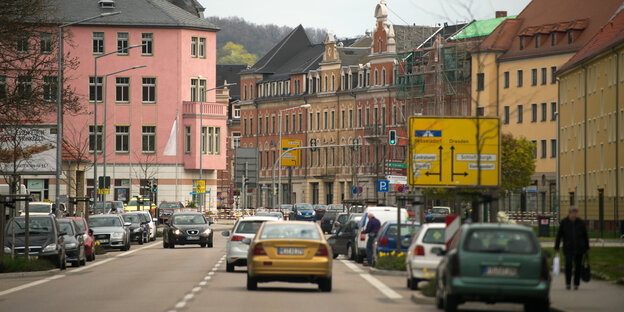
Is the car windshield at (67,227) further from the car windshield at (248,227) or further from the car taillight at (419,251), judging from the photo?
the car taillight at (419,251)

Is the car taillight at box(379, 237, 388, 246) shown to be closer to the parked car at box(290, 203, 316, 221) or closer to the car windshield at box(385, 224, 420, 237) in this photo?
the car windshield at box(385, 224, 420, 237)

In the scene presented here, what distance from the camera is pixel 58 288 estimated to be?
2719cm

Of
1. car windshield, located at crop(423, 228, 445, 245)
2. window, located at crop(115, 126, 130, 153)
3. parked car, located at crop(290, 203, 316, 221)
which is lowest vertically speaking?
parked car, located at crop(290, 203, 316, 221)

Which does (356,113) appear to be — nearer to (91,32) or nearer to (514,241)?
(91,32)

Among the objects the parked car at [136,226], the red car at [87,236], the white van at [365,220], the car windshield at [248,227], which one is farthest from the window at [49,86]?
the parked car at [136,226]

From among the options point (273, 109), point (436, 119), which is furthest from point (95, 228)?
point (273, 109)

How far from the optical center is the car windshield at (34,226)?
36312 millimetres

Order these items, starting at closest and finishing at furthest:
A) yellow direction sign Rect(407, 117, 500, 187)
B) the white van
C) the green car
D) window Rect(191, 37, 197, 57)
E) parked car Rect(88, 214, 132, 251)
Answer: the green car, yellow direction sign Rect(407, 117, 500, 187), the white van, parked car Rect(88, 214, 132, 251), window Rect(191, 37, 197, 57)

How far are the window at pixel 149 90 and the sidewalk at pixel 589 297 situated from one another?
243 ft

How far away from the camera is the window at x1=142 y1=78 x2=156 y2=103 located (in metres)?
100

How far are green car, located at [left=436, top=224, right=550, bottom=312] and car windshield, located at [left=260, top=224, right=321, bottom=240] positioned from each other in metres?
6.21

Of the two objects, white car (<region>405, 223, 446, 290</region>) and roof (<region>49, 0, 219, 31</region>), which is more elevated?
roof (<region>49, 0, 219, 31</region>)

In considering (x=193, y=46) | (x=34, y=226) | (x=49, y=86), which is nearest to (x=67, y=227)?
(x=34, y=226)

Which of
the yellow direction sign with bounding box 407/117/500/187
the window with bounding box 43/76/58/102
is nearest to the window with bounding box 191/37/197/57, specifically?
the window with bounding box 43/76/58/102
